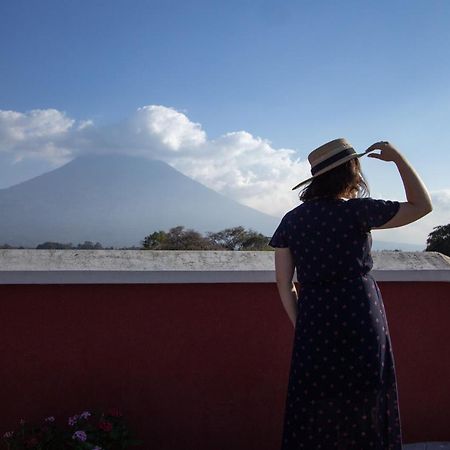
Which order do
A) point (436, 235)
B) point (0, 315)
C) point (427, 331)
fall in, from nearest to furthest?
point (0, 315)
point (427, 331)
point (436, 235)

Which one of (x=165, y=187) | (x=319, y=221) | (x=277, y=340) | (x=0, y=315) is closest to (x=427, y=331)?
(x=277, y=340)

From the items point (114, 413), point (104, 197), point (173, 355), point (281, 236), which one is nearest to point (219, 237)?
point (173, 355)

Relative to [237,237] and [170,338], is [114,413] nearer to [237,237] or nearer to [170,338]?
[170,338]

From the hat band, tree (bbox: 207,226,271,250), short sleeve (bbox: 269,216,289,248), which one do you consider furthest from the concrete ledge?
tree (bbox: 207,226,271,250)

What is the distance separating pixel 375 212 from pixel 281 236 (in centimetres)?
39

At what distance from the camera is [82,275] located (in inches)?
104

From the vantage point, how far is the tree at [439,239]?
483 inches

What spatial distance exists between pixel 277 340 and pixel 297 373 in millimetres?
705

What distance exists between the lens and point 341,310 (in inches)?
86.0

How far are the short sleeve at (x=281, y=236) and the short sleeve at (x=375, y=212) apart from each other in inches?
12.2

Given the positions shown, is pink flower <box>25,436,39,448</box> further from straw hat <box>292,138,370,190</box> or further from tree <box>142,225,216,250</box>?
tree <box>142,225,216,250</box>

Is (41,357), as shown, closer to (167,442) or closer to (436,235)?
(167,442)

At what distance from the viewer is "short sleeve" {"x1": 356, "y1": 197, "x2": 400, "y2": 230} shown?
2.14 metres

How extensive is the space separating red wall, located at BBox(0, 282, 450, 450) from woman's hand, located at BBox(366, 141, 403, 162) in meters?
0.93
